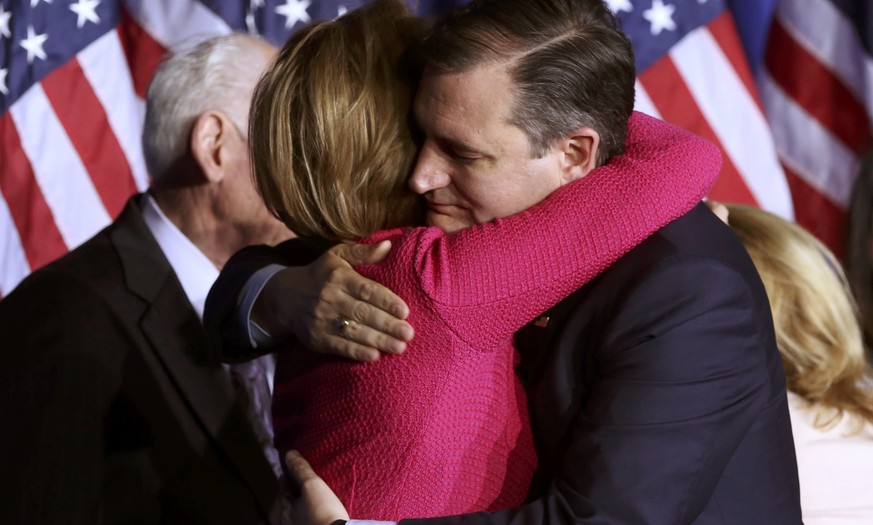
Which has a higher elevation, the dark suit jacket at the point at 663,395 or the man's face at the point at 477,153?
the man's face at the point at 477,153

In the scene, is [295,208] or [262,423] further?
[262,423]

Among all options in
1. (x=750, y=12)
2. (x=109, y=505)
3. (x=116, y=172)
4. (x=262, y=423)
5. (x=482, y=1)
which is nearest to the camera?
(x=482, y=1)

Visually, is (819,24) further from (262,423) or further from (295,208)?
(295,208)

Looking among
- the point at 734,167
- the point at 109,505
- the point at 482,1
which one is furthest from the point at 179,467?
the point at 734,167

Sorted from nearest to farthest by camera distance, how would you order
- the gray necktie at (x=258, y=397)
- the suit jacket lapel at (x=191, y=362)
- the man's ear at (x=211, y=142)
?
the suit jacket lapel at (x=191, y=362)
the gray necktie at (x=258, y=397)
the man's ear at (x=211, y=142)

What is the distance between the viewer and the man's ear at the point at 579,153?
51.1 inches

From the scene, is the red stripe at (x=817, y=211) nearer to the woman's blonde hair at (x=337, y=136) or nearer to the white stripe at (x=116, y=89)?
the white stripe at (x=116, y=89)

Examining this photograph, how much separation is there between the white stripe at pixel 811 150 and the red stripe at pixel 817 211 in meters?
0.02

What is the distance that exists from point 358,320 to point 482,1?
398 millimetres

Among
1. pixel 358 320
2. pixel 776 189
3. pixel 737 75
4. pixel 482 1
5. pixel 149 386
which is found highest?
pixel 482 1

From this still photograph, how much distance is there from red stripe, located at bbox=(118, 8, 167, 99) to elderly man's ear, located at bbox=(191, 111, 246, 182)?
99 cm

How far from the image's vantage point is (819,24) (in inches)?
133

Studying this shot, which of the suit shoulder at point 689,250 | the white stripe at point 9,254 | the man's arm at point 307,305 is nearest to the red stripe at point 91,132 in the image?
the white stripe at point 9,254

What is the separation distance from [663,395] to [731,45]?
2.46 meters
